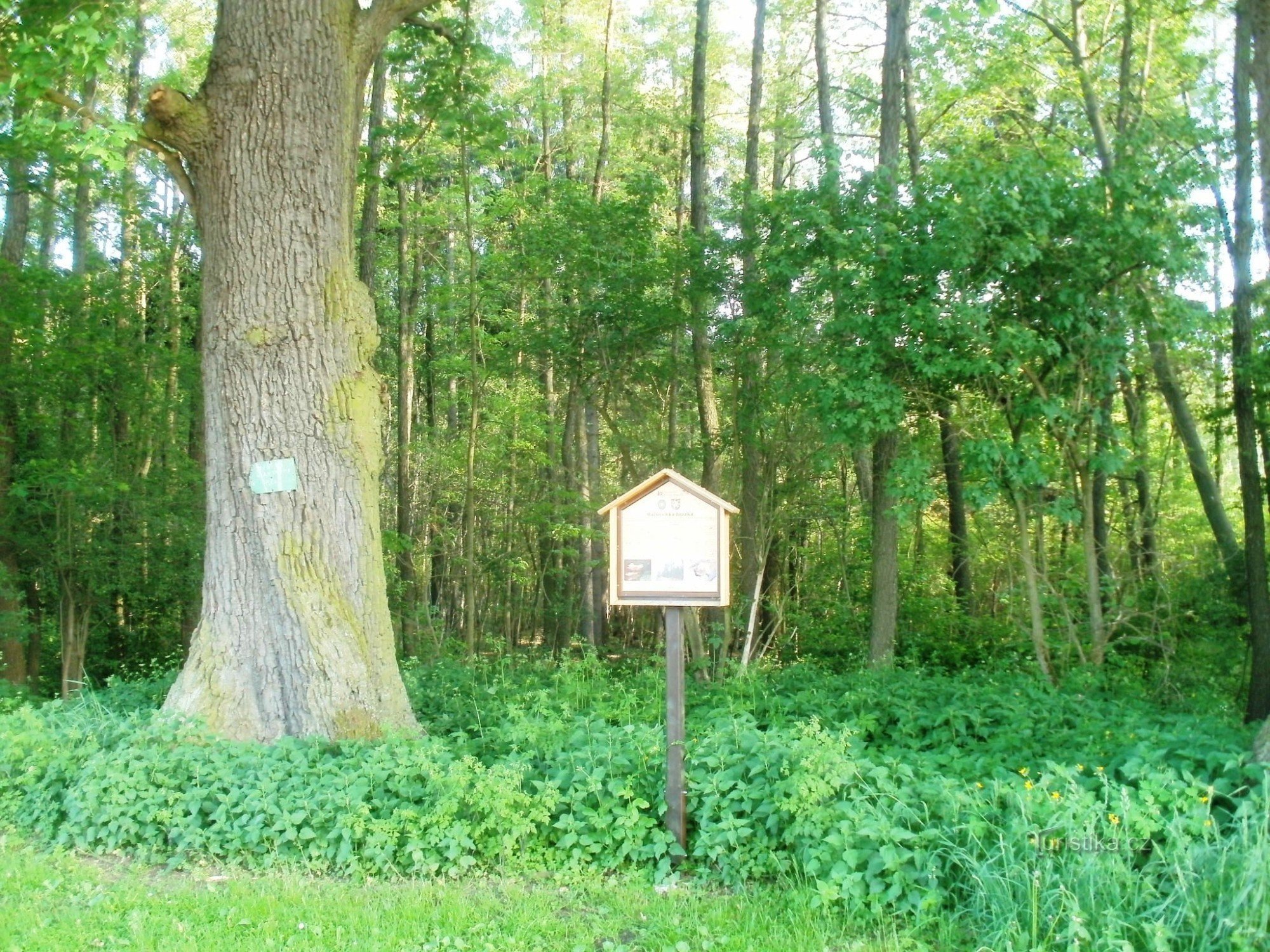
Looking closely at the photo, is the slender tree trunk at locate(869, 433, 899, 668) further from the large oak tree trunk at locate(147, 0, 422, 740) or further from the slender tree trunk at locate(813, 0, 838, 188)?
the large oak tree trunk at locate(147, 0, 422, 740)

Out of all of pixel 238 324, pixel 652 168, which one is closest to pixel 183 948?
pixel 238 324

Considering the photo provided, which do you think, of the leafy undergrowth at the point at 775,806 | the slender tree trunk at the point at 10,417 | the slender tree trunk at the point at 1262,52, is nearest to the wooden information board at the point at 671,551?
the leafy undergrowth at the point at 775,806

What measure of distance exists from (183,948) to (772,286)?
339 inches

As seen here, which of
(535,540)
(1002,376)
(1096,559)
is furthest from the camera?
(535,540)

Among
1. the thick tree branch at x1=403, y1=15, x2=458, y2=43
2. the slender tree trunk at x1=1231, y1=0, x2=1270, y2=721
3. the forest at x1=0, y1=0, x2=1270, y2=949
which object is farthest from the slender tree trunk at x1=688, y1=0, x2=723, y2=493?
the slender tree trunk at x1=1231, y1=0, x2=1270, y2=721

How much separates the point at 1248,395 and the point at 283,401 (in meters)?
9.94

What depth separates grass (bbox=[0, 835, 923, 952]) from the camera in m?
4.01

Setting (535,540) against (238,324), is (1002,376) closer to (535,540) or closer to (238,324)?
(238,324)

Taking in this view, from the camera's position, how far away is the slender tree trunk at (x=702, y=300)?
12383 millimetres

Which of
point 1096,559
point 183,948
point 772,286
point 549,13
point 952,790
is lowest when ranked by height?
point 183,948

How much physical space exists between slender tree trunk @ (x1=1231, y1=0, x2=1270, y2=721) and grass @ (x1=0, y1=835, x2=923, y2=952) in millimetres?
8199

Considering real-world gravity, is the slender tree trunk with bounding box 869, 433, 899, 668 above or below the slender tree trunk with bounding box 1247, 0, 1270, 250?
below

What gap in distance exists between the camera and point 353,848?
4.92m

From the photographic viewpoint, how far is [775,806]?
4.57 m
